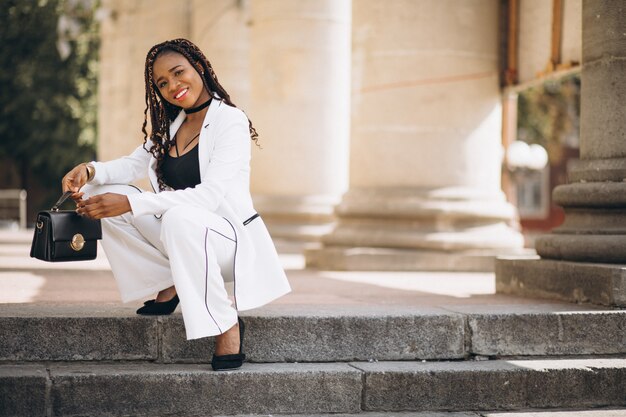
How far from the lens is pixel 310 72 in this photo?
14133 millimetres

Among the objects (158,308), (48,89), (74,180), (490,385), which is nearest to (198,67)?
(74,180)

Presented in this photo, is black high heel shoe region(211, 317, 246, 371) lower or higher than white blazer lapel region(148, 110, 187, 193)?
lower

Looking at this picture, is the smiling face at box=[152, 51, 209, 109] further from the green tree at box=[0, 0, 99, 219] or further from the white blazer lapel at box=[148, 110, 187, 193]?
the green tree at box=[0, 0, 99, 219]

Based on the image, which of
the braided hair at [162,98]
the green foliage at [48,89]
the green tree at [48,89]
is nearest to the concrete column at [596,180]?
the braided hair at [162,98]

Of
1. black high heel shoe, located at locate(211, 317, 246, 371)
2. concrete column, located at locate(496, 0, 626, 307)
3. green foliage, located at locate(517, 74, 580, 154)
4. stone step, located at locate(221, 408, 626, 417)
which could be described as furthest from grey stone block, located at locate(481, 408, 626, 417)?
green foliage, located at locate(517, 74, 580, 154)

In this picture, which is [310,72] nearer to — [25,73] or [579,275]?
[579,275]

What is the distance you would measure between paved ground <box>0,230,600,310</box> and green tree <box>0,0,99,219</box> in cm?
2711

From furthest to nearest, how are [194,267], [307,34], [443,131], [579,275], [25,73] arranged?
[25,73]
[307,34]
[443,131]
[579,275]
[194,267]

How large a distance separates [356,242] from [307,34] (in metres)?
4.30

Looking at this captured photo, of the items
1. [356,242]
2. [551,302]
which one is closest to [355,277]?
[356,242]

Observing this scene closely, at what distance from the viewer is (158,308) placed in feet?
18.8

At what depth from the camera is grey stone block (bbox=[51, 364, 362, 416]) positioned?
5164 mm

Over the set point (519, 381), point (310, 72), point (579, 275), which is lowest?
point (519, 381)

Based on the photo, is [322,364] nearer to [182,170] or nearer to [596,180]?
[182,170]
